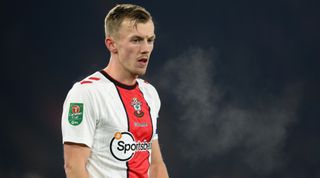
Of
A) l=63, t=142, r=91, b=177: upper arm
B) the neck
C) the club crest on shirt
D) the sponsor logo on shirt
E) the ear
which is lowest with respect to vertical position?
l=63, t=142, r=91, b=177: upper arm

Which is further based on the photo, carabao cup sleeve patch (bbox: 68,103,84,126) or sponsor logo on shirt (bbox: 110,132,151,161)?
sponsor logo on shirt (bbox: 110,132,151,161)

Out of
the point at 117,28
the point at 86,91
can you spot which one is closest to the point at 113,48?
the point at 117,28

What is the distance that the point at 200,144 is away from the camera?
30.5 feet

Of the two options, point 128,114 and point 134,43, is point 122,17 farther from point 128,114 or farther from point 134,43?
point 128,114

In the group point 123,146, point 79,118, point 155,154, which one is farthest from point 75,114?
point 155,154

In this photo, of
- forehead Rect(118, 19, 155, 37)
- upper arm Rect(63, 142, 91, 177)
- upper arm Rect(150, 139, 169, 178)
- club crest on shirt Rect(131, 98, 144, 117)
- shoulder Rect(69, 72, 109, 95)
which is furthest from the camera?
upper arm Rect(150, 139, 169, 178)

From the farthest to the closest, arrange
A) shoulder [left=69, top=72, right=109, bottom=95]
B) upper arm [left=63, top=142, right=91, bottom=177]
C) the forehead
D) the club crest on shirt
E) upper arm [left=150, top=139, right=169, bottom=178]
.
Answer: upper arm [left=150, top=139, right=169, bottom=178] → the club crest on shirt → the forehead → shoulder [left=69, top=72, right=109, bottom=95] → upper arm [left=63, top=142, right=91, bottom=177]

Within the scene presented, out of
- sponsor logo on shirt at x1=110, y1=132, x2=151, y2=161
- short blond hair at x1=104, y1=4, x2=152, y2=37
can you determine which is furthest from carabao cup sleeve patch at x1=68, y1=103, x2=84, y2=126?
short blond hair at x1=104, y1=4, x2=152, y2=37

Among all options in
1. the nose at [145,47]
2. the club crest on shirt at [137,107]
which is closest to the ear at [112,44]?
the nose at [145,47]

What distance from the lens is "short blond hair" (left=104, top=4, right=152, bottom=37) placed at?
2.62 m

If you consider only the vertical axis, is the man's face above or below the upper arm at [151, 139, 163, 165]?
above

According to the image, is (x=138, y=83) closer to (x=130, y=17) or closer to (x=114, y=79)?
(x=114, y=79)

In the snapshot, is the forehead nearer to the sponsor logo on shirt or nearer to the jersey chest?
the jersey chest

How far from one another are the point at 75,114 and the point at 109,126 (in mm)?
187
